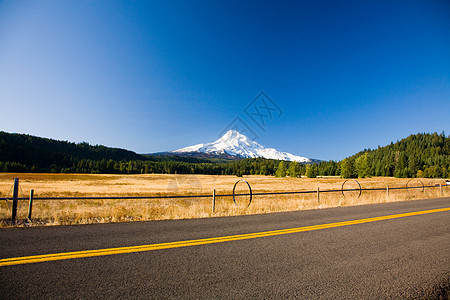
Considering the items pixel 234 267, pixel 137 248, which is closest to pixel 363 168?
pixel 234 267

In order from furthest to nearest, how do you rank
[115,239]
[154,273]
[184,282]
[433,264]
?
[115,239], [433,264], [154,273], [184,282]

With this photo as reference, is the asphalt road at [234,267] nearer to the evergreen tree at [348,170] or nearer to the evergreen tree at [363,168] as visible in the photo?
the evergreen tree at [348,170]

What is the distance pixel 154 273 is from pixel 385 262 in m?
4.75

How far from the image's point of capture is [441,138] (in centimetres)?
15188

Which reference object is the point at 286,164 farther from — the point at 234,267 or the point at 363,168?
the point at 234,267

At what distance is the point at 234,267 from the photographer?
4.18 m

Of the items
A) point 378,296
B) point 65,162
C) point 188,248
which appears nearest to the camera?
point 378,296

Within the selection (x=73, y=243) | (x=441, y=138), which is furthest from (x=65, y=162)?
(x=441, y=138)

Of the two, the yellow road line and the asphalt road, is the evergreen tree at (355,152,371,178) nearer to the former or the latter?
the asphalt road

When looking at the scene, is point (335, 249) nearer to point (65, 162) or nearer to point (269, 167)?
point (269, 167)

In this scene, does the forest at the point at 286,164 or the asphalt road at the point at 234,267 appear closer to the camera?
the asphalt road at the point at 234,267

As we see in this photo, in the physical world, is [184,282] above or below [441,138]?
below

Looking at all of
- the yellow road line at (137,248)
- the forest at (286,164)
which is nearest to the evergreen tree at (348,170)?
the forest at (286,164)

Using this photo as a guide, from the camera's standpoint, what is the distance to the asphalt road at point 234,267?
10.9 feet
